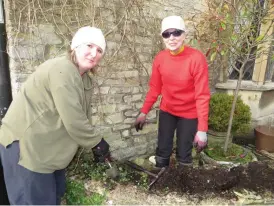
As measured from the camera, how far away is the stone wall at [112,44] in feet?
8.33

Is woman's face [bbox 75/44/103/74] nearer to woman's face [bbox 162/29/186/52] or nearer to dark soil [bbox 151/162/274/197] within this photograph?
woman's face [bbox 162/29/186/52]

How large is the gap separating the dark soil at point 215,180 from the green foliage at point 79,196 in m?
0.60

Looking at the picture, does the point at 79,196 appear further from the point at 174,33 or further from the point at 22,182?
the point at 174,33

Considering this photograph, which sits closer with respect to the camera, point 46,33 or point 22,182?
point 22,182

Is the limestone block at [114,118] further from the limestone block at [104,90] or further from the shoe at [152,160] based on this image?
the shoe at [152,160]

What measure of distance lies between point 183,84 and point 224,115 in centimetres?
163

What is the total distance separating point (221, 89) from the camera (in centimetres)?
512

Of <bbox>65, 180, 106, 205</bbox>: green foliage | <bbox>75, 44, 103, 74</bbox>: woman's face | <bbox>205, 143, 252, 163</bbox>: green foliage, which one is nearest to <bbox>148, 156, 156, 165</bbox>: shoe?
<bbox>205, 143, 252, 163</bbox>: green foliage

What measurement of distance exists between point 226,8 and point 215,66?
1616 millimetres

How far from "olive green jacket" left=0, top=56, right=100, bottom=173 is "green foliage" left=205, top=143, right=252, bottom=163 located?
7.84ft

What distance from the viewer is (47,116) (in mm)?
1741

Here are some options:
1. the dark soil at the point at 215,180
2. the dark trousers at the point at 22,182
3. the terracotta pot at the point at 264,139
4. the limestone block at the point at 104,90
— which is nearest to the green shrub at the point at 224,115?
the terracotta pot at the point at 264,139

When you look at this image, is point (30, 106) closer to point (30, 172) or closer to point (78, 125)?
point (78, 125)

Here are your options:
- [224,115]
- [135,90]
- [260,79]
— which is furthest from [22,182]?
[260,79]
